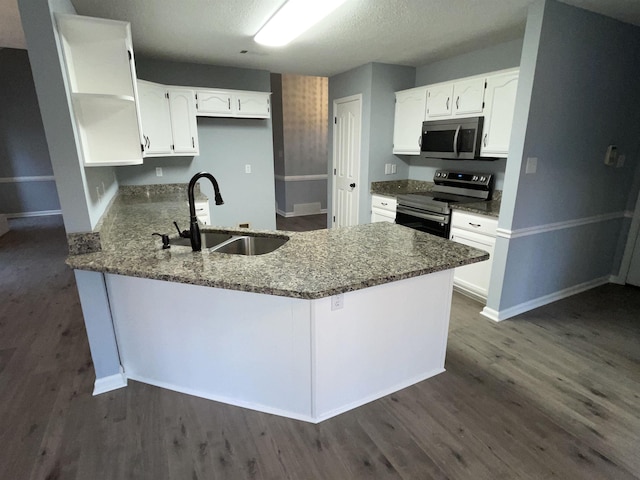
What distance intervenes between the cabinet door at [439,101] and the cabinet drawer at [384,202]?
101 centimetres

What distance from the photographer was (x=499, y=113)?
303cm

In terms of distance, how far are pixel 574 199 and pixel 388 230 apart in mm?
1935

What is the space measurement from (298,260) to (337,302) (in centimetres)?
30

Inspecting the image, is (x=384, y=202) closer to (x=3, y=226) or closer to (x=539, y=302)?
(x=539, y=302)

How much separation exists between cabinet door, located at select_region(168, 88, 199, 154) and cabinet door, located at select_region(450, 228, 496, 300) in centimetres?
307

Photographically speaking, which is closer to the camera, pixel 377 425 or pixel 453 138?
pixel 377 425

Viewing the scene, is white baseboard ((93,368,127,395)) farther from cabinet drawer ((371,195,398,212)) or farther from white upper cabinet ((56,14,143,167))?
cabinet drawer ((371,195,398,212))

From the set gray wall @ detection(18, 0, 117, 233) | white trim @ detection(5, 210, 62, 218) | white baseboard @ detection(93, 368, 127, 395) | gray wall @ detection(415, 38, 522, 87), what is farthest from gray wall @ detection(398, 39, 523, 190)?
white trim @ detection(5, 210, 62, 218)

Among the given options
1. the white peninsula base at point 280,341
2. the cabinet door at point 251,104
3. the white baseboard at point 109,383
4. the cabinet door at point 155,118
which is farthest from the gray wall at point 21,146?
the white peninsula base at point 280,341

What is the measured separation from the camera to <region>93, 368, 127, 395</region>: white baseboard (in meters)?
2.07

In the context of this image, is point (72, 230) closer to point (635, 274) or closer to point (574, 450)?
point (574, 450)

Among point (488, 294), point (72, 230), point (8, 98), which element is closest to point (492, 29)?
point (488, 294)

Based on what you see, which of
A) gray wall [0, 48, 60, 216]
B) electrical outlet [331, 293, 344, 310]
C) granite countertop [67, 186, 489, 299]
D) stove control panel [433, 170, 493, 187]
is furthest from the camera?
gray wall [0, 48, 60, 216]

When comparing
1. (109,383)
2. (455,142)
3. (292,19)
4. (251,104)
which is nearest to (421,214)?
(455,142)
